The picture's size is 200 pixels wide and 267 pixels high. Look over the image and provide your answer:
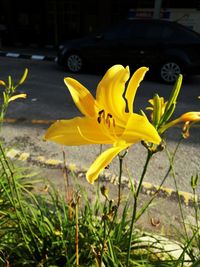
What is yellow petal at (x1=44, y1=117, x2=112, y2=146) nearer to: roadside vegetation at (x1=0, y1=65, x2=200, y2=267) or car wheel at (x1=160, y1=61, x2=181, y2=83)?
roadside vegetation at (x1=0, y1=65, x2=200, y2=267)

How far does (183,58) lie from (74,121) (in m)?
7.56

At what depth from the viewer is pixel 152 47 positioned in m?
8.28

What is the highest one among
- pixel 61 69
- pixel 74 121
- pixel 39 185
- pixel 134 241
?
pixel 74 121

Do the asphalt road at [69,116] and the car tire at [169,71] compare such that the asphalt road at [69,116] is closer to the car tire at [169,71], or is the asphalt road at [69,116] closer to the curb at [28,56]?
the car tire at [169,71]

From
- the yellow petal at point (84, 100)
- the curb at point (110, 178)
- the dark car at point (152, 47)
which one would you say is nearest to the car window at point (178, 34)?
the dark car at point (152, 47)

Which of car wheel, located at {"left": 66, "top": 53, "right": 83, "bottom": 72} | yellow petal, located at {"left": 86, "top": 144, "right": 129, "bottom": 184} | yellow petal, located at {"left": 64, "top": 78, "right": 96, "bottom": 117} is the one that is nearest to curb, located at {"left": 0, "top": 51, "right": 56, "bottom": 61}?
car wheel, located at {"left": 66, "top": 53, "right": 83, "bottom": 72}

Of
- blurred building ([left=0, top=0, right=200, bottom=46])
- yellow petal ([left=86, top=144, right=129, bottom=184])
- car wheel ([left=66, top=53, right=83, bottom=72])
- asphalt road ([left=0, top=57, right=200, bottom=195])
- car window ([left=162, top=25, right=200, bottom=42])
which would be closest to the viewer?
yellow petal ([left=86, top=144, right=129, bottom=184])

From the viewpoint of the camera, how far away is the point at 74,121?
105cm

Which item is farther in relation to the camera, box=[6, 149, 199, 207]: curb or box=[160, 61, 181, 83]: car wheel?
box=[160, 61, 181, 83]: car wheel

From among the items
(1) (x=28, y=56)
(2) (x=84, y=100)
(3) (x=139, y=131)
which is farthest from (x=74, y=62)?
(3) (x=139, y=131)

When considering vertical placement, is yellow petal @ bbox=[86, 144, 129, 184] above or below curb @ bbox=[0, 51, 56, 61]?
above

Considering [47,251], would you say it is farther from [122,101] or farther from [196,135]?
[196,135]

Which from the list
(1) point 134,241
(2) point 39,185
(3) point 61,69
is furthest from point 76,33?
(1) point 134,241

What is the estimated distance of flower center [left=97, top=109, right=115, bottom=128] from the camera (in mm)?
1005
